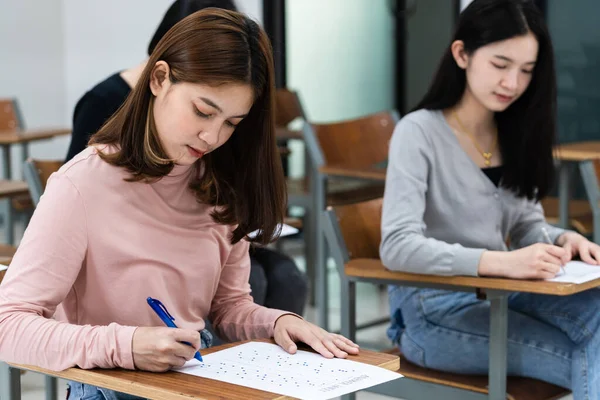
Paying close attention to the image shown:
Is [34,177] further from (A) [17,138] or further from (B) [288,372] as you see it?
(A) [17,138]

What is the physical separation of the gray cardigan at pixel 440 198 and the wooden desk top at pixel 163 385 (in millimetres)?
874

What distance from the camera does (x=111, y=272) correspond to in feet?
5.20

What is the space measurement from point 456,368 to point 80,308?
36.5 inches

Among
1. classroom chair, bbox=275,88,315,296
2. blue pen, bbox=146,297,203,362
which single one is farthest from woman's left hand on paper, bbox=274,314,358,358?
classroom chair, bbox=275,88,315,296

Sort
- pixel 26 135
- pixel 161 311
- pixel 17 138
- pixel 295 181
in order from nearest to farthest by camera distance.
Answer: pixel 161 311, pixel 295 181, pixel 17 138, pixel 26 135

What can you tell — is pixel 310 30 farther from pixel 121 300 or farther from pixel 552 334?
pixel 121 300

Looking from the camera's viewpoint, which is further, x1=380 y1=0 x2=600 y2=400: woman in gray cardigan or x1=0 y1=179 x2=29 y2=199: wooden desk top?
x1=0 y1=179 x2=29 y2=199: wooden desk top

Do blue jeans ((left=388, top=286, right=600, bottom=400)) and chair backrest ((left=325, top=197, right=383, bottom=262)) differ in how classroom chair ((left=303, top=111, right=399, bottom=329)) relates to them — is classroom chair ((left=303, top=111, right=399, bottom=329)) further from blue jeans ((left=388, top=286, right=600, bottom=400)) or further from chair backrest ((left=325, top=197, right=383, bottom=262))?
blue jeans ((left=388, top=286, right=600, bottom=400))

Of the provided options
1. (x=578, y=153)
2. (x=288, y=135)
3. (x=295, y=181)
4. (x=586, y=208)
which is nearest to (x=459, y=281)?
(x=578, y=153)

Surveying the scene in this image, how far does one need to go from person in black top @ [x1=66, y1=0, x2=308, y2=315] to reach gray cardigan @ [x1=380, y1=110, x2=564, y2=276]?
43cm

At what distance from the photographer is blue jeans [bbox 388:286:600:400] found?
2119 millimetres

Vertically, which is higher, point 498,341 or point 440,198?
point 440,198

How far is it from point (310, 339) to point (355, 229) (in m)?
0.80

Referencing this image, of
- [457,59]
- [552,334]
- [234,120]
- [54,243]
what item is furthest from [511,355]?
[54,243]
